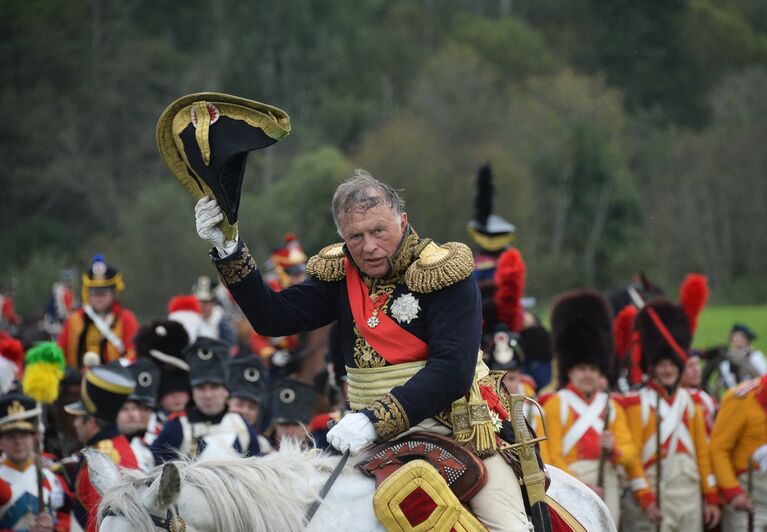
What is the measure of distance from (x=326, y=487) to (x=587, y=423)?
5073 millimetres

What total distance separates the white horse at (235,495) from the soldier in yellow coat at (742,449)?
17.1 ft

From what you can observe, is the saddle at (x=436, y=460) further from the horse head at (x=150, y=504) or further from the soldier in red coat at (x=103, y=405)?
the soldier in red coat at (x=103, y=405)

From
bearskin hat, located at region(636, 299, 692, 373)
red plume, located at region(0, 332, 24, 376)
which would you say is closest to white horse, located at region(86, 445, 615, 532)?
bearskin hat, located at region(636, 299, 692, 373)

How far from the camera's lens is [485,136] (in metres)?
50.4

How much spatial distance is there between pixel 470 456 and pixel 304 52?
56027mm

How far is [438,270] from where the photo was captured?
17.8 ft

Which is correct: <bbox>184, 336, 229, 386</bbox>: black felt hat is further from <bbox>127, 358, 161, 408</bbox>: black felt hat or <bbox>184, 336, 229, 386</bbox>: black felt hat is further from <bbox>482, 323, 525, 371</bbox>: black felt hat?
<bbox>482, 323, 525, 371</bbox>: black felt hat

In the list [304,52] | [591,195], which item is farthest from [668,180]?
[304,52]

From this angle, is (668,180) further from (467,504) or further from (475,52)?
(467,504)

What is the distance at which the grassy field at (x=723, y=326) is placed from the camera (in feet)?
71.2

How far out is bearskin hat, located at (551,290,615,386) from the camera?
10.7 metres

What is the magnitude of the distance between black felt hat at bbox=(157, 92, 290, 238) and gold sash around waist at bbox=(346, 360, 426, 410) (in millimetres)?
815

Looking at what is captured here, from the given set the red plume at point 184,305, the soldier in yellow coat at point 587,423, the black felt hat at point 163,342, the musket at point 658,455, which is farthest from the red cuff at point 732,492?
the red plume at point 184,305

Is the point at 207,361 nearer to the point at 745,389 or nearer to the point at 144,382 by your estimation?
the point at 144,382
